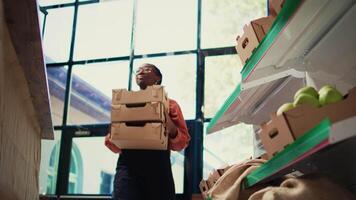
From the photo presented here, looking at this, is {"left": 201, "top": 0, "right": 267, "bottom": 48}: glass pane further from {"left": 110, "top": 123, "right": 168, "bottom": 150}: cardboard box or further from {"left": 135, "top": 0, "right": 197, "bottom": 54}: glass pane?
{"left": 110, "top": 123, "right": 168, "bottom": 150}: cardboard box

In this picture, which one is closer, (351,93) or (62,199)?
(351,93)

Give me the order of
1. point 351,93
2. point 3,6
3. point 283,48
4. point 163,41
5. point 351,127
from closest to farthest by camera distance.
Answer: point 351,127
point 351,93
point 3,6
point 283,48
point 163,41

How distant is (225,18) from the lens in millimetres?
4109

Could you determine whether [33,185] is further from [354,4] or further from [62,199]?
[62,199]

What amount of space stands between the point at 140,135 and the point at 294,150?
58.5 inches

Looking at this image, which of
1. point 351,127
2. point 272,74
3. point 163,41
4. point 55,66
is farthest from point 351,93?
point 55,66

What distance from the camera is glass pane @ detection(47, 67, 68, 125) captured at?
4.22 meters

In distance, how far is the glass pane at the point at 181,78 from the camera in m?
3.91

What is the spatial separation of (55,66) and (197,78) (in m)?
1.52

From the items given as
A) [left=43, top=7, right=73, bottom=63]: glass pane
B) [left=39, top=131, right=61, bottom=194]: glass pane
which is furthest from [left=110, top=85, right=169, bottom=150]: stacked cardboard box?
[left=43, top=7, right=73, bottom=63]: glass pane

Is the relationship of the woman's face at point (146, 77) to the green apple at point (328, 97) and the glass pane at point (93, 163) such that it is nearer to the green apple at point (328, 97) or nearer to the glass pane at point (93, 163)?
the glass pane at point (93, 163)

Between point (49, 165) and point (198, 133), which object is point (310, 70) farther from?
point (49, 165)

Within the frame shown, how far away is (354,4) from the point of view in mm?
1200

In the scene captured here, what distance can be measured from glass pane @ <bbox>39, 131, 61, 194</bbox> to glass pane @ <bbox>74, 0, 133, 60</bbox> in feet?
2.99
